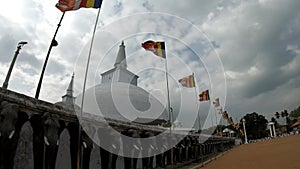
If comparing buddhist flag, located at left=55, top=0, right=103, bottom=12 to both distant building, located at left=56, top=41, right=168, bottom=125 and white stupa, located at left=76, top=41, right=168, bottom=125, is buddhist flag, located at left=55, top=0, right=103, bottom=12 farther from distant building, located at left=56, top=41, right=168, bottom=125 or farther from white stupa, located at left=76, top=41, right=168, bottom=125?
white stupa, located at left=76, top=41, right=168, bottom=125

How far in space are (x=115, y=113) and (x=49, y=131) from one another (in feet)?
58.7

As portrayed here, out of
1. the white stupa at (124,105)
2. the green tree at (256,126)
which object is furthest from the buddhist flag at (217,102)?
the green tree at (256,126)

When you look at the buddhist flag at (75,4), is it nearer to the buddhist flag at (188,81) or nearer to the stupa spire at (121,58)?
the buddhist flag at (188,81)

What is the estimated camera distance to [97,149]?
9641 millimetres

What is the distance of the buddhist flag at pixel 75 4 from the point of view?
9.56m

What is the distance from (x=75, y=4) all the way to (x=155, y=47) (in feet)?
19.8

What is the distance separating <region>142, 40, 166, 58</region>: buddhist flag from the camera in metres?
14.2

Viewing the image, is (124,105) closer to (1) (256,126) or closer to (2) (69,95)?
(2) (69,95)

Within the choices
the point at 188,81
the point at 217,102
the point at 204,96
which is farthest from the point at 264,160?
the point at 217,102

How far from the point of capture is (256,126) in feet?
243

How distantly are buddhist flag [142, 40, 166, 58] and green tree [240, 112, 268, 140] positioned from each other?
70.5 m

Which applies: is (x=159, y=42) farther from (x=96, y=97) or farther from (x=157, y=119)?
(x=157, y=119)

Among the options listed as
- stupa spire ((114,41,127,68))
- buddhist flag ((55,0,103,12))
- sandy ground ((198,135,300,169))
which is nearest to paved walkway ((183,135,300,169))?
sandy ground ((198,135,300,169))

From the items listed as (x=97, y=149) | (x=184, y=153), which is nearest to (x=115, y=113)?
(x=184, y=153)
